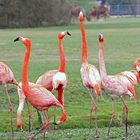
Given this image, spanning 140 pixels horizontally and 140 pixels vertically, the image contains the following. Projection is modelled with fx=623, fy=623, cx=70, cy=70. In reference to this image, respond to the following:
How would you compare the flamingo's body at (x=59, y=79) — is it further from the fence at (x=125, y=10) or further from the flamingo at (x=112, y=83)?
the fence at (x=125, y=10)

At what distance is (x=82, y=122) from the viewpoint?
12.0 metres

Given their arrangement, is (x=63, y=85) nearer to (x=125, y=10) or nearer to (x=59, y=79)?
(x=59, y=79)

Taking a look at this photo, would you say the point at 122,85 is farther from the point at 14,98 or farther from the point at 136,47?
the point at 136,47

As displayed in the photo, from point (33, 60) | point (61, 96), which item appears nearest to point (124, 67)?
point (33, 60)

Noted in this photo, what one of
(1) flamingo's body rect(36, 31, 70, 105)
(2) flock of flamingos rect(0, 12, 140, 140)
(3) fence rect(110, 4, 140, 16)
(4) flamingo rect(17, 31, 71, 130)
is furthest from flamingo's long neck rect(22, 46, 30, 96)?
(3) fence rect(110, 4, 140, 16)

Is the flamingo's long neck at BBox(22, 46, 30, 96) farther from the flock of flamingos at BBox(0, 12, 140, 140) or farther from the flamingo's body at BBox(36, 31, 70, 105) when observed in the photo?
the flamingo's body at BBox(36, 31, 70, 105)

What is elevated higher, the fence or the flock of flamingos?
the flock of flamingos

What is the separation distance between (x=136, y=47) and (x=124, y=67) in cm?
971

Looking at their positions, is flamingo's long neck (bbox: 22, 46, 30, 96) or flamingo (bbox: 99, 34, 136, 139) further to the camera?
flamingo (bbox: 99, 34, 136, 139)

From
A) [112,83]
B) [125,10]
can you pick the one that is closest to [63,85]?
[112,83]

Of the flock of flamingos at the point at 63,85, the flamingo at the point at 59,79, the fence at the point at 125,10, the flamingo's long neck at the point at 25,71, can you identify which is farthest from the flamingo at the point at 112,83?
the fence at the point at 125,10

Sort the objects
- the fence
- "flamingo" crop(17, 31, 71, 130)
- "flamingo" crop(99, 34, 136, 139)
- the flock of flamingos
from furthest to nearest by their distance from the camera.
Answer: the fence
"flamingo" crop(17, 31, 71, 130)
"flamingo" crop(99, 34, 136, 139)
the flock of flamingos

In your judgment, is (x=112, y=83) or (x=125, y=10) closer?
(x=112, y=83)

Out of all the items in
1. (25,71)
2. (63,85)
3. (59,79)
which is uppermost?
(25,71)
